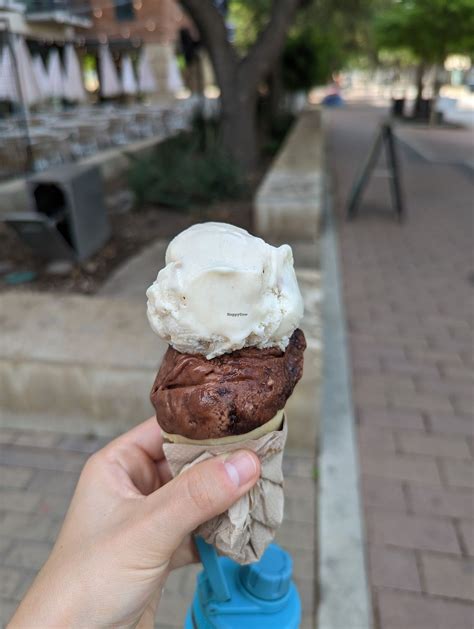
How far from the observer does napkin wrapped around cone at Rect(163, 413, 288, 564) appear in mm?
1510

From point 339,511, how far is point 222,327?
1.87 meters

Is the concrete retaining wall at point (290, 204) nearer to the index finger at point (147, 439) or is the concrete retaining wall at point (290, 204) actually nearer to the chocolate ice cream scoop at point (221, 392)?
the index finger at point (147, 439)

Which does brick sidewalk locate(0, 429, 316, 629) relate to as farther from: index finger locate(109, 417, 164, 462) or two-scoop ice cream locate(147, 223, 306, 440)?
two-scoop ice cream locate(147, 223, 306, 440)

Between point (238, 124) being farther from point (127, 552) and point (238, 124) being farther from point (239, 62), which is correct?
point (127, 552)

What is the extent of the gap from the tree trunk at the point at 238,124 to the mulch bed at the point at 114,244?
1.94 m

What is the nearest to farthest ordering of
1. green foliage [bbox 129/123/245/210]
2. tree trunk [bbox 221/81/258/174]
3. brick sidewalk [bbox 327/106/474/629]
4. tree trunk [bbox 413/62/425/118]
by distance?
brick sidewalk [bbox 327/106/474/629], green foliage [bbox 129/123/245/210], tree trunk [bbox 221/81/258/174], tree trunk [bbox 413/62/425/118]

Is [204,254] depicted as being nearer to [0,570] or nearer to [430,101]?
[0,570]

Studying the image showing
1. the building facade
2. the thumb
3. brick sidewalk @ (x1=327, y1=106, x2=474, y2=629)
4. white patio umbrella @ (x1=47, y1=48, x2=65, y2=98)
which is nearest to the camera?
the thumb

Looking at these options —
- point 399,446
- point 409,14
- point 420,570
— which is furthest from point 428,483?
point 409,14

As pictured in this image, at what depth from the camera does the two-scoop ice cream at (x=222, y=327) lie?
1385 millimetres

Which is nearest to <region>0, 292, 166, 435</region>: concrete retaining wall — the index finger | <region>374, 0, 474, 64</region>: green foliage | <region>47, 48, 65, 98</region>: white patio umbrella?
the index finger

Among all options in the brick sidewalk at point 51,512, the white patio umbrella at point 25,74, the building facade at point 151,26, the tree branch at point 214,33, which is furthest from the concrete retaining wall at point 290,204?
the building facade at point 151,26

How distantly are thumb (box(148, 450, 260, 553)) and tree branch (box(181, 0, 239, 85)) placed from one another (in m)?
8.70

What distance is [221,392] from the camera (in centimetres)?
Result: 140
